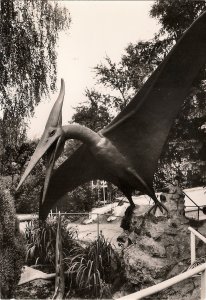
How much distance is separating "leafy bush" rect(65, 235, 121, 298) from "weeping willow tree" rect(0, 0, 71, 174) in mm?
2739

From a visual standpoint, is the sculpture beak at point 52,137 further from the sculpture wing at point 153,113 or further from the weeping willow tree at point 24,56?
the weeping willow tree at point 24,56

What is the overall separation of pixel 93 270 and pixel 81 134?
2.76 metres

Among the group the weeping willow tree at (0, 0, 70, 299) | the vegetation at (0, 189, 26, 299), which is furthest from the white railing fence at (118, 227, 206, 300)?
the weeping willow tree at (0, 0, 70, 299)

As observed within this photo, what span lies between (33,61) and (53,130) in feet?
16.7

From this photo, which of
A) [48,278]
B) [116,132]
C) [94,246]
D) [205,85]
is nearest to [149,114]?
[116,132]

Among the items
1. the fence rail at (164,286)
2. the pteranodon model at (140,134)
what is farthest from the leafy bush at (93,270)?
the fence rail at (164,286)

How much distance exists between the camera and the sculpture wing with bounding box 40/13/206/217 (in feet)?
13.5

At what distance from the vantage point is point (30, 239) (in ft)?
23.4

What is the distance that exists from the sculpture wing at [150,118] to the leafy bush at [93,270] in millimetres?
1836

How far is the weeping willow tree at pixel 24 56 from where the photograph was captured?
755 centimetres

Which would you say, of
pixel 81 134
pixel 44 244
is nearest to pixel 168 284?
pixel 81 134

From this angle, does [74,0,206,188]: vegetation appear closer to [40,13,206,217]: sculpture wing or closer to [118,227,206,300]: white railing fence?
[40,13,206,217]: sculpture wing

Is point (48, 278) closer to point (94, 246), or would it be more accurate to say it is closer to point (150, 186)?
point (94, 246)

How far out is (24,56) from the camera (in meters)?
7.86
